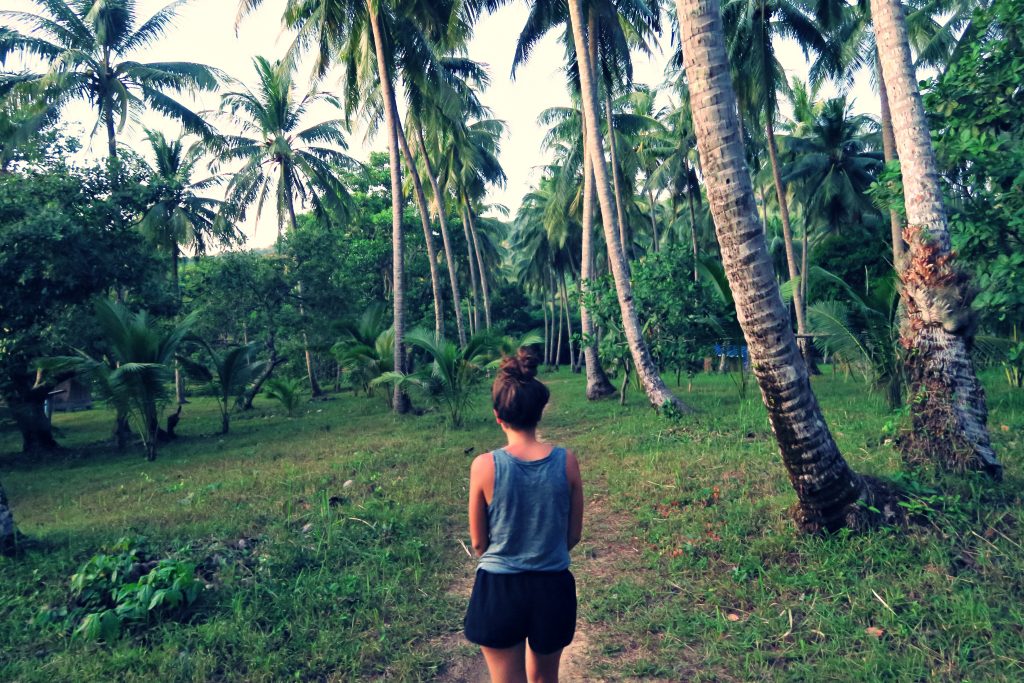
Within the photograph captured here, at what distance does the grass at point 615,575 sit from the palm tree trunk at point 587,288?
6967mm

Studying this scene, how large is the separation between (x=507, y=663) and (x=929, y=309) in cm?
472

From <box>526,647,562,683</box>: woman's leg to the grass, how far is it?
1266mm

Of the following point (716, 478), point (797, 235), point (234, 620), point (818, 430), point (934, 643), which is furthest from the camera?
point (797, 235)

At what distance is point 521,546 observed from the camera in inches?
93.4

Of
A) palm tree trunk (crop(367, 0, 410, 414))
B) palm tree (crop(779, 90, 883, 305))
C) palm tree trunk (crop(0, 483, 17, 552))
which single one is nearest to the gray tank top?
palm tree trunk (crop(0, 483, 17, 552))

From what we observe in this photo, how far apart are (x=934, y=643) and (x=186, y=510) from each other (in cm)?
672

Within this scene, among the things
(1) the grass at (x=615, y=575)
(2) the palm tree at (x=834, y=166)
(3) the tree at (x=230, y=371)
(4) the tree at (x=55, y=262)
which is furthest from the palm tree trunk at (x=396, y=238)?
(2) the palm tree at (x=834, y=166)

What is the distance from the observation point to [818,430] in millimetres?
4477

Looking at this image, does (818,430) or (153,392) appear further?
(153,392)

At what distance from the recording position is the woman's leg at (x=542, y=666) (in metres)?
2.38

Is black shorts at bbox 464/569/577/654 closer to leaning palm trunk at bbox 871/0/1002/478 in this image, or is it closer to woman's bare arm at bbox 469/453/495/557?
woman's bare arm at bbox 469/453/495/557

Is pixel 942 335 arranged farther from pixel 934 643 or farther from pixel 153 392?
pixel 153 392

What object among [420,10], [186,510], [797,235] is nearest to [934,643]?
[186,510]

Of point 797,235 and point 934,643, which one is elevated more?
point 797,235
